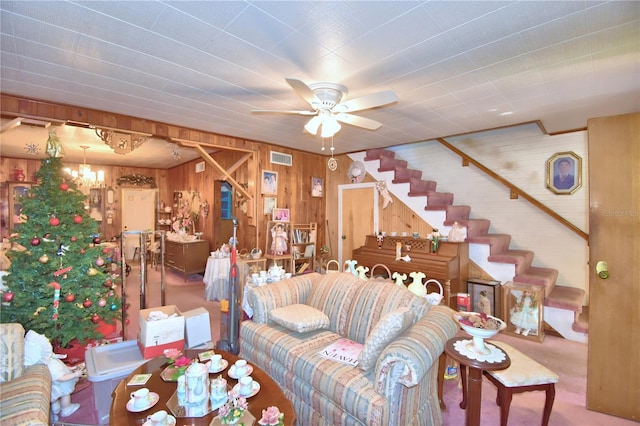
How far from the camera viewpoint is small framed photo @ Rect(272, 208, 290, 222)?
4953 mm

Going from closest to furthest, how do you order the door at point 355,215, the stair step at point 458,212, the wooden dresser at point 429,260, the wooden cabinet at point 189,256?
the wooden dresser at point 429,260 → the stair step at point 458,212 → the door at point 355,215 → the wooden cabinet at point 189,256

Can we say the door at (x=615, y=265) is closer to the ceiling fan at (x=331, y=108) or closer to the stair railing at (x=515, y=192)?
the ceiling fan at (x=331, y=108)

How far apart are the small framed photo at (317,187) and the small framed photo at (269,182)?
0.90 meters

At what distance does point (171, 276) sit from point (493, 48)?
643 cm

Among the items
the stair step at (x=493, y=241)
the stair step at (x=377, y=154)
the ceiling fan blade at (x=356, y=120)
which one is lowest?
the stair step at (x=493, y=241)

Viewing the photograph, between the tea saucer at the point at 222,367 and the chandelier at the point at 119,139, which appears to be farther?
the chandelier at the point at 119,139

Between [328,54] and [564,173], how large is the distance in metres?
3.66

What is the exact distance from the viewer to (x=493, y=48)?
2.01m

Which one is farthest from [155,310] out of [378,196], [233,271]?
[378,196]

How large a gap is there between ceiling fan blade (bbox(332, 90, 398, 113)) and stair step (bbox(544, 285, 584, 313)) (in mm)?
2998

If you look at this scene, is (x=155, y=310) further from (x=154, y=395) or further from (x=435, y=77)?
(x=435, y=77)

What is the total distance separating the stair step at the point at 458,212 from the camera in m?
4.27

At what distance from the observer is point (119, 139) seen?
346 centimetres

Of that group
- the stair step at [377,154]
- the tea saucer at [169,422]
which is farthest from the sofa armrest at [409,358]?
the stair step at [377,154]
